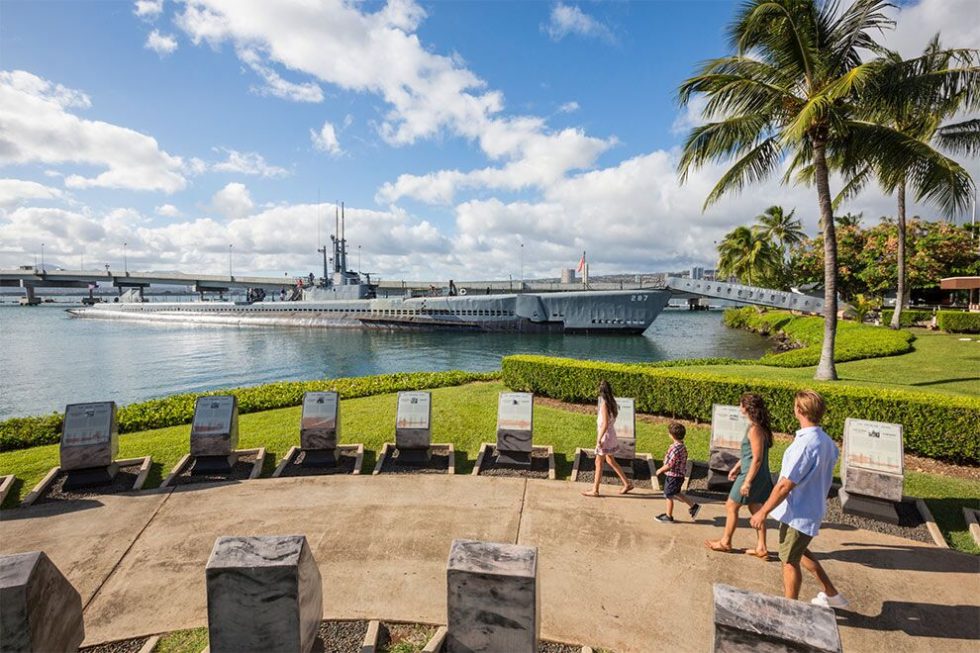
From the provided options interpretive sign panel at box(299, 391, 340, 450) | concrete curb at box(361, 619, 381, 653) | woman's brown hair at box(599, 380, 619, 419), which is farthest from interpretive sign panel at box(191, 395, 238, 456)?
woman's brown hair at box(599, 380, 619, 419)

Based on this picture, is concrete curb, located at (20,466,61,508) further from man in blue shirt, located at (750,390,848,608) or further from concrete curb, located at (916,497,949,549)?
concrete curb, located at (916,497,949,549)

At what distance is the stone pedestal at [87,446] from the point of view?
7406mm

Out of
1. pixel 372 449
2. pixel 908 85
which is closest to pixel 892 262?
pixel 908 85

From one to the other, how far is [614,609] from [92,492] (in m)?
8.08

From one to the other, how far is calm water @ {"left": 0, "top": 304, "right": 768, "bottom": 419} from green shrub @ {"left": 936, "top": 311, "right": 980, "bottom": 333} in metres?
9.27

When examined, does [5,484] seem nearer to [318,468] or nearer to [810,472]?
[318,468]

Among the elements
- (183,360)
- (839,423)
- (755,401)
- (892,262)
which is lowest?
(183,360)

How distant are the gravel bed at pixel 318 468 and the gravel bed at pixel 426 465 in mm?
623

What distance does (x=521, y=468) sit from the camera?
8039 millimetres

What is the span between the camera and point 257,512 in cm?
658

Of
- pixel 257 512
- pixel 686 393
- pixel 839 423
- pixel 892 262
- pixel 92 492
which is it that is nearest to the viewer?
pixel 257 512

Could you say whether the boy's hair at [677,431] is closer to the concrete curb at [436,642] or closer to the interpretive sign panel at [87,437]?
the concrete curb at [436,642]

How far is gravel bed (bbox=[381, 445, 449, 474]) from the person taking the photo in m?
8.04

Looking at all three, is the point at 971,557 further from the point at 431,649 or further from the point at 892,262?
the point at 892,262
